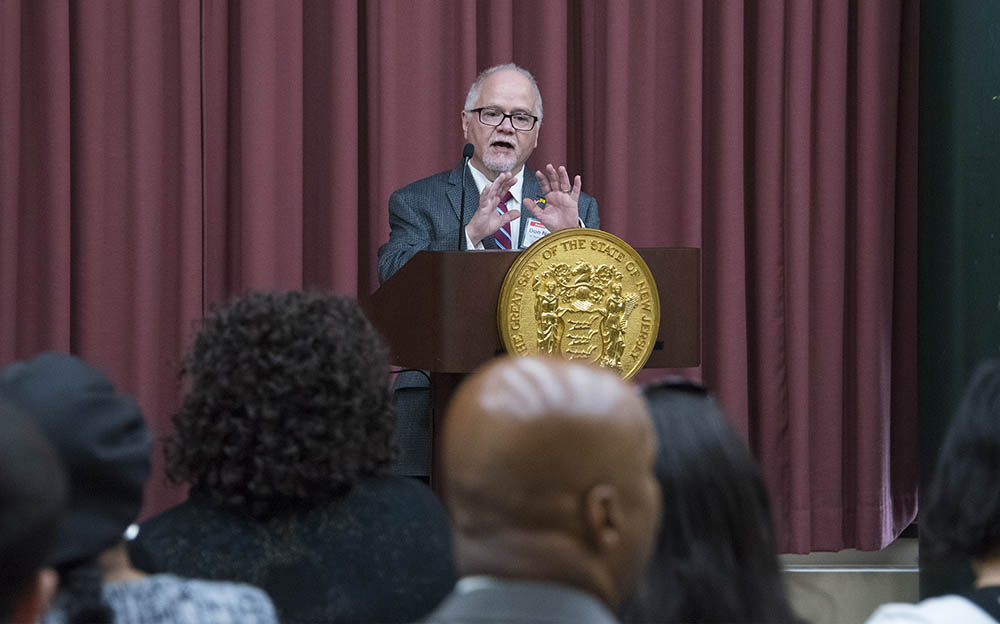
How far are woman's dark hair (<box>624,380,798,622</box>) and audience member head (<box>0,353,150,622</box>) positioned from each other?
516 mm

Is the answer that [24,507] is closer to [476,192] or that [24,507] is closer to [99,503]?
[99,503]

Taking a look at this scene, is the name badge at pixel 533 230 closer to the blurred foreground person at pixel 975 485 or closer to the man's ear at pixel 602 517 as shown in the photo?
the blurred foreground person at pixel 975 485

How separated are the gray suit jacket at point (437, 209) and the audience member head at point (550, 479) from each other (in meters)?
2.34

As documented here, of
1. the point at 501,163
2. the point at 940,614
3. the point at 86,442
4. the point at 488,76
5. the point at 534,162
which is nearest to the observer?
the point at 86,442

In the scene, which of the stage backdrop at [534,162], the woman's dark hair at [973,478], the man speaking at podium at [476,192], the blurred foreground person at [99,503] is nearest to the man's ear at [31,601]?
the blurred foreground person at [99,503]

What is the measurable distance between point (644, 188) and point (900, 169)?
0.98 meters

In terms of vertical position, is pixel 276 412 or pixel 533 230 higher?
pixel 533 230

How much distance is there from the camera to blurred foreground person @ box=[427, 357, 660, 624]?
2.55 feet

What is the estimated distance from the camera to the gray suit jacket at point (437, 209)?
3209 mm

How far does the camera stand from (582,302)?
2.32 m

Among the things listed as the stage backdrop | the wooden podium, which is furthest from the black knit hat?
the stage backdrop

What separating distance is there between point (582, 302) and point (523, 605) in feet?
5.16

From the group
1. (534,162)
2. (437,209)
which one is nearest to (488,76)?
(437,209)

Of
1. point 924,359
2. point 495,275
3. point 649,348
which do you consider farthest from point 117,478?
point 924,359
